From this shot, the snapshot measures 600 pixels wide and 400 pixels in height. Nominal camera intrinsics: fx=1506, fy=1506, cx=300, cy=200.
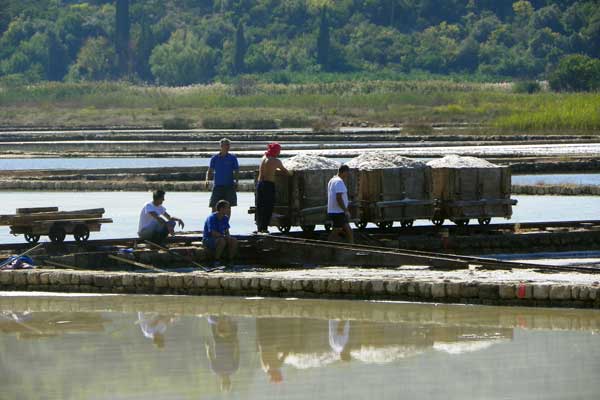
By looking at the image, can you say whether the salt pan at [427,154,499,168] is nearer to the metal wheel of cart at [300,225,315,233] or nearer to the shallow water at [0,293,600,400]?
the metal wheel of cart at [300,225,315,233]

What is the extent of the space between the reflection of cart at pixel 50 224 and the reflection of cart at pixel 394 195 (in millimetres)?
3392

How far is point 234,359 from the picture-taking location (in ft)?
38.3

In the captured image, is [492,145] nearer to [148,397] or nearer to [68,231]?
[68,231]

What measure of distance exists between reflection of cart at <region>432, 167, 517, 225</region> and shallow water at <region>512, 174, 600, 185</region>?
10.4 m

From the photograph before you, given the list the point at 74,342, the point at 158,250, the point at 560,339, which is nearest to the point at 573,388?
the point at 560,339

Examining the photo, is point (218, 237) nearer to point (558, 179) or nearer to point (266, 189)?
point (266, 189)

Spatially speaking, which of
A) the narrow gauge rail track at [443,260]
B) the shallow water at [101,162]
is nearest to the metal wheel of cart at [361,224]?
the narrow gauge rail track at [443,260]

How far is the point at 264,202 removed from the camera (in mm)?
17828

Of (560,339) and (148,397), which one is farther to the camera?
(560,339)

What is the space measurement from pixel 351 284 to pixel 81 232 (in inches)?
180

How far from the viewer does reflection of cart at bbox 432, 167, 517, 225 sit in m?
19.7

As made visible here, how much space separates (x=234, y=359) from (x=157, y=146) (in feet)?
130

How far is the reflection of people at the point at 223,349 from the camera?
Result: 36.4 feet

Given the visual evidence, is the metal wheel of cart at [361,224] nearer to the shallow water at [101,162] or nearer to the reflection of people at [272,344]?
the reflection of people at [272,344]
